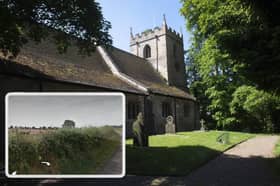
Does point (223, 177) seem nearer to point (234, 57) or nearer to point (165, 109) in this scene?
point (234, 57)

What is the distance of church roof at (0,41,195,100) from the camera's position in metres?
14.7

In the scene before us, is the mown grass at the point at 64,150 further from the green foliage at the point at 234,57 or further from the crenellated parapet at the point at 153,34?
the crenellated parapet at the point at 153,34

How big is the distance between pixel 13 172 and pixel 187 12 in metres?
22.7

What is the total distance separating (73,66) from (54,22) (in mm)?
11789

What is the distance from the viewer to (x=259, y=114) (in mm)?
29625

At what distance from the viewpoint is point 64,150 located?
66.5 inches

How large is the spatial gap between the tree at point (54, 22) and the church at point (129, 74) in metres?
1.40

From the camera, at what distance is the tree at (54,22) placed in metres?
7.47

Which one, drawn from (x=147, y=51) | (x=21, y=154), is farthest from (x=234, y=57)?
(x=147, y=51)

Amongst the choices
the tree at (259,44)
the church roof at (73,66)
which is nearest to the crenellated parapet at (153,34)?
the church roof at (73,66)

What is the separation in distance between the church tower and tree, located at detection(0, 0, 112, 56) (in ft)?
84.6

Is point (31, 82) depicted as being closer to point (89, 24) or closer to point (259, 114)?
point (89, 24)

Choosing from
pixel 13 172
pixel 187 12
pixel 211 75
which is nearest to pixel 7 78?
pixel 13 172

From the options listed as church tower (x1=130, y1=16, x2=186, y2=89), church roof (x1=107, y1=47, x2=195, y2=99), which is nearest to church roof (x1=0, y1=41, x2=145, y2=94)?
church roof (x1=107, y1=47, x2=195, y2=99)
